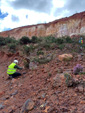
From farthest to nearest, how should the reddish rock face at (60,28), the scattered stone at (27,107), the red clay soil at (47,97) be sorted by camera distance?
the reddish rock face at (60,28)
the scattered stone at (27,107)
the red clay soil at (47,97)

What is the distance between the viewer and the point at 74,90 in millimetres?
2809

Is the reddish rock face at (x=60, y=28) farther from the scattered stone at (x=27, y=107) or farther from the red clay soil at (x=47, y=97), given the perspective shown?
the scattered stone at (x=27, y=107)

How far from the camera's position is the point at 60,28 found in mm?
20250

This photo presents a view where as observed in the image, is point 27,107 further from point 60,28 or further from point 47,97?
point 60,28

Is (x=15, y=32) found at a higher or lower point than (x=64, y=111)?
higher

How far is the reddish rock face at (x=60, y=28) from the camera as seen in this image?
1868 cm

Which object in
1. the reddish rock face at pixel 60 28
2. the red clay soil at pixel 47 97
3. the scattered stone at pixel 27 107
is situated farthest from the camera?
the reddish rock face at pixel 60 28

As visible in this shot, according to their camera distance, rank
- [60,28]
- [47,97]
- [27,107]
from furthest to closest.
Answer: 1. [60,28]
2. [47,97]
3. [27,107]

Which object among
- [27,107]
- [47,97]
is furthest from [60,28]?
[27,107]

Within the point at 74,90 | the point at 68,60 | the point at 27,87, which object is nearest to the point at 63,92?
the point at 74,90

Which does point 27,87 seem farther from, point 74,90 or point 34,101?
point 74,90

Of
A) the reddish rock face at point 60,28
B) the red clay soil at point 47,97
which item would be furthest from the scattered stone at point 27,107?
the reddish rock face at point 60,28

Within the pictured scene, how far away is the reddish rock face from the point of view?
1868 cm

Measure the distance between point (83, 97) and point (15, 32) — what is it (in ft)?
80.0
